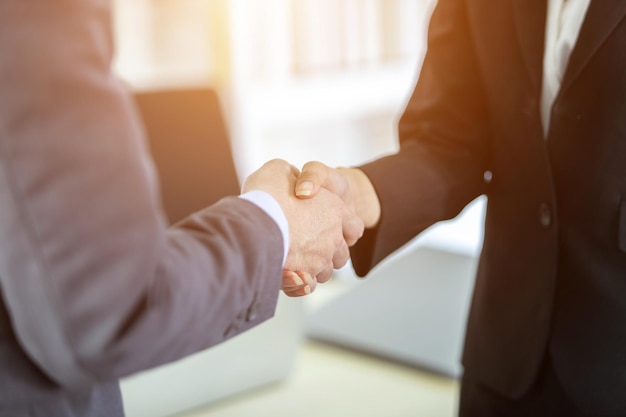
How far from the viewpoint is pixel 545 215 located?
2.65 feet

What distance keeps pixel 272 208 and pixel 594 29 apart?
1.19ft

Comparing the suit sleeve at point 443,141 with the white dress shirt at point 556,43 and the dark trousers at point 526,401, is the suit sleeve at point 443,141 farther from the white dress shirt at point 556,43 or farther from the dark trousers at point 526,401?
the dark trousers at point 526,401

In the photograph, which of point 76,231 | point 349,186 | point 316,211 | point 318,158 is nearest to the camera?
point 76,231

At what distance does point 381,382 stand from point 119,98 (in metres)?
1.08

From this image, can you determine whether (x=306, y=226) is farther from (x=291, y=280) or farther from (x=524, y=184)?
(x=524, y=184)

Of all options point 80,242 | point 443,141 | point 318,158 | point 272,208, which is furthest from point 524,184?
point 318,158

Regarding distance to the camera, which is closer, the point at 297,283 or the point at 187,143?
the point at 297,283

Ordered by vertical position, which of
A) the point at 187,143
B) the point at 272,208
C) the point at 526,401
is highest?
the point at 272,208

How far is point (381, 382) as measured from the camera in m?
1.43

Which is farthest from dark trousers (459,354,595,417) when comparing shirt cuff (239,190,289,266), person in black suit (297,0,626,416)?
shirt cuff (239,190,289,266)

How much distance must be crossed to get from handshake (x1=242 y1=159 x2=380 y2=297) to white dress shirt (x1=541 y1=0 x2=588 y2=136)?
208mm

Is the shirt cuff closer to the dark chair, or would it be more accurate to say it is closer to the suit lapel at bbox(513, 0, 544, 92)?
the suit lapel at bbox(513, 0, 544, 92)

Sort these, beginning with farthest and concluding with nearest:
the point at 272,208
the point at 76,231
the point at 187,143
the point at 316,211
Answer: the point at 187,143, the point at 316,211, the point at 272,208, the point at 76,231

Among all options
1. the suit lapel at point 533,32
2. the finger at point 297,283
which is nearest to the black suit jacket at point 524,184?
the suit lapel at point 533,32
